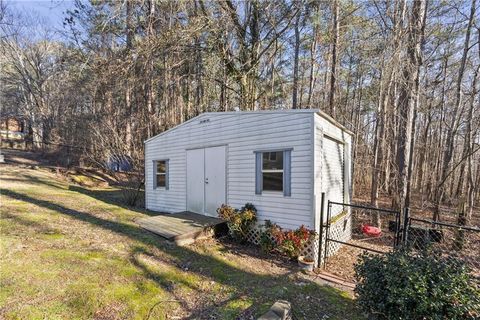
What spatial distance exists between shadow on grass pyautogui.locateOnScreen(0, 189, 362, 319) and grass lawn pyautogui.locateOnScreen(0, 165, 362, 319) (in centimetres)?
2

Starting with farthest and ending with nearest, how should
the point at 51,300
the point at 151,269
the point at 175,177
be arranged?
the point at 175,177 → the point at 151,269 → the point at 51,300

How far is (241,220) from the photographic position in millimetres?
6270

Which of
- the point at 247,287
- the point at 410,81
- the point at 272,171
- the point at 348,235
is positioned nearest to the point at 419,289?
the point at 247,287

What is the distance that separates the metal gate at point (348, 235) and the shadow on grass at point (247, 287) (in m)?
0.98

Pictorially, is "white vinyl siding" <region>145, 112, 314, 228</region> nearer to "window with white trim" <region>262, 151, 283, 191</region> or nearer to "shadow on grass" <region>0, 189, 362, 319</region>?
"window with white trim" <region>262, 151, 283, 191</region>

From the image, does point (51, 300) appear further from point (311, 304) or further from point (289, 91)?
point (289, 91)

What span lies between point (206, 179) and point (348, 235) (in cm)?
472

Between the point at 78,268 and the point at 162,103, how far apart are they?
1258 centimetres

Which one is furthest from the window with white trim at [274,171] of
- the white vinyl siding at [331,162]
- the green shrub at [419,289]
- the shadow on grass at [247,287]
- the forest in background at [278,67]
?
the forest in background at [278,67]

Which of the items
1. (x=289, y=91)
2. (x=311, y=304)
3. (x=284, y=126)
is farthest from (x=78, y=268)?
(x=289, y=91)

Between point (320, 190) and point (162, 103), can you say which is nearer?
point (320, 190)

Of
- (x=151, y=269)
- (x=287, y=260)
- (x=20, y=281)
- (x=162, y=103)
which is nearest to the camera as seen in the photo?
(x=20, y=281)

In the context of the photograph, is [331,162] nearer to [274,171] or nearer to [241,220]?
[274,171]

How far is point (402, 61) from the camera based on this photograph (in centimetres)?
752
